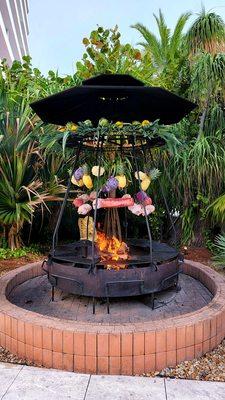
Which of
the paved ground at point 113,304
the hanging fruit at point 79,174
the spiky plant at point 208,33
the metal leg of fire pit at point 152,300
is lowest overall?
the paved ground at point 113,304

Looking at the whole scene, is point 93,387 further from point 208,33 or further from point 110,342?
point 208,33

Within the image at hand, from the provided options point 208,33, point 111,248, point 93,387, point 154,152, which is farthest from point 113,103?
point 208,33

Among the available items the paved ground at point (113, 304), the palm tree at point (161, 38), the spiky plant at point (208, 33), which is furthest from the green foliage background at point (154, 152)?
the palm tree at point (161, 38)

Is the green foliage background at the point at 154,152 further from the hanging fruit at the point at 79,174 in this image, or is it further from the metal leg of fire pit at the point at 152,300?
the metal leg of fire pit at the point at 152,300

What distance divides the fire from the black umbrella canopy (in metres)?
1.30

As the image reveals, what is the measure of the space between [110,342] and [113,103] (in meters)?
2.18

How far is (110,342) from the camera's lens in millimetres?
2576

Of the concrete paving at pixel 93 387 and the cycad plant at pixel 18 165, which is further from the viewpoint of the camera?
the cycad plant at pixel 18 165

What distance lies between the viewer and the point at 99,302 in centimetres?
364

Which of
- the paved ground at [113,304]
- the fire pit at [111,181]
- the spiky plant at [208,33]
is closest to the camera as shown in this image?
the fire pit at [111,181]

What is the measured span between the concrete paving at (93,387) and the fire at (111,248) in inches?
51.1

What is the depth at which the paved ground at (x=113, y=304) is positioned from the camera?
3258 mm

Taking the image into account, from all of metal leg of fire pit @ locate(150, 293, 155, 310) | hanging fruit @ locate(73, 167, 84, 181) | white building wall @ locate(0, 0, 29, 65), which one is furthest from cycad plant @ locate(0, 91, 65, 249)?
white building wall @ locate(0, 0, 29, 65)

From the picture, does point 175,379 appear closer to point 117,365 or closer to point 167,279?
point 117,365
